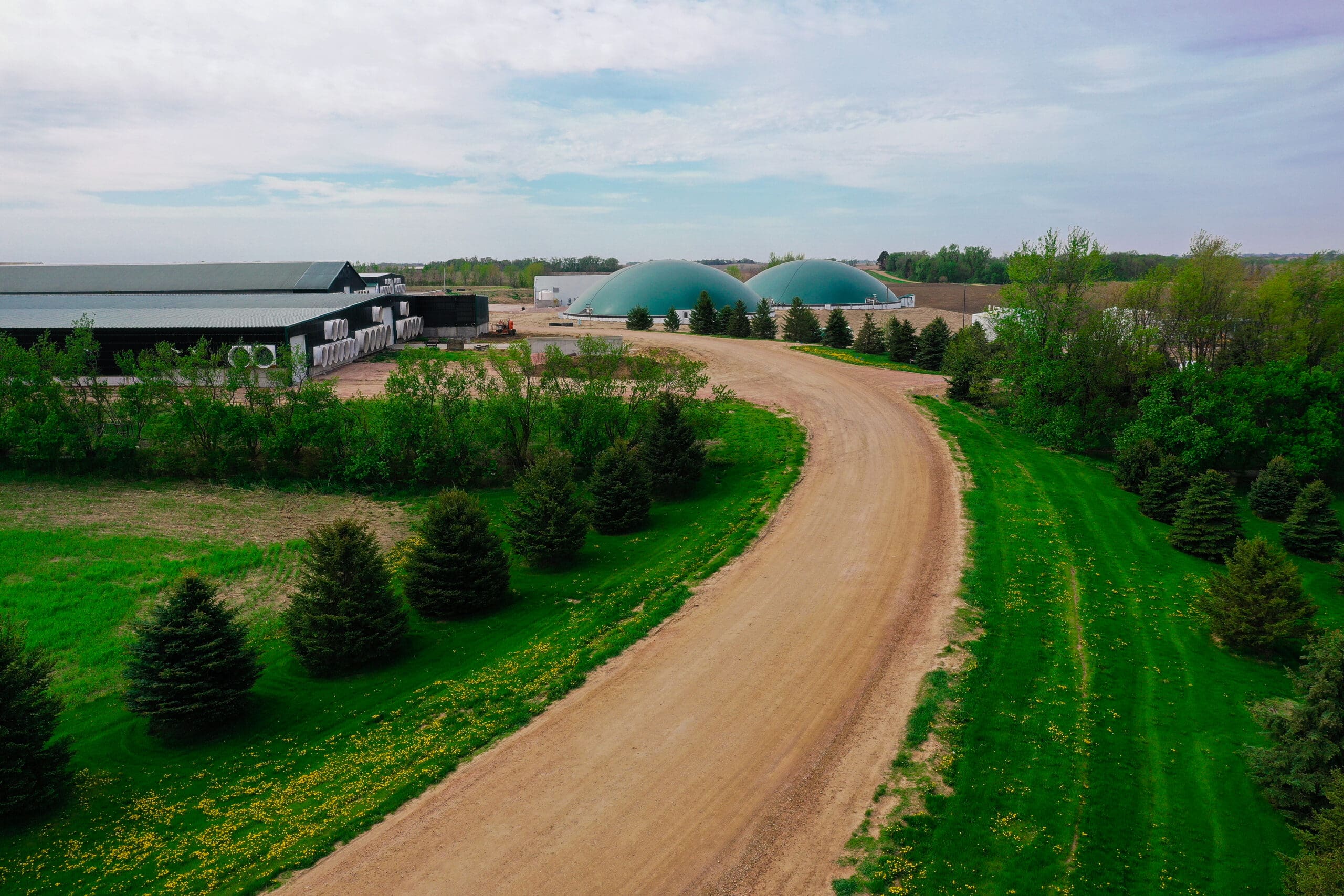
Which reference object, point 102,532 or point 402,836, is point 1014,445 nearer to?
point 402,836

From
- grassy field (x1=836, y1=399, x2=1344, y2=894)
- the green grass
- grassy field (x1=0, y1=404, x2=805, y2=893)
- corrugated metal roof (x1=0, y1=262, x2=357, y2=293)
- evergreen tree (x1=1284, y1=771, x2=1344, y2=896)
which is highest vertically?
corrugated metal roof (x1=0, y1=262, x2=357, y2=293)

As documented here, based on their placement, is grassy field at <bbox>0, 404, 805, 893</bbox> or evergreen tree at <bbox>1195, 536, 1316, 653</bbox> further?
evergreen tree at <bbox>1195, 536, 1316, 653</bbox>

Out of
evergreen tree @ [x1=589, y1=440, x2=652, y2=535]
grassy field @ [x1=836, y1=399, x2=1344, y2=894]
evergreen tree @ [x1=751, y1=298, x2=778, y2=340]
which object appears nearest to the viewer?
grassy field @ [x1=836, y1=399, x2=1344, y2=894]

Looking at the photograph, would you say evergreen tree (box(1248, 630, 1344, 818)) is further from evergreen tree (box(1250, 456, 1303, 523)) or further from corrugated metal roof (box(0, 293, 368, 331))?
corrugated metal roof (box(0, 293, 368, 331))

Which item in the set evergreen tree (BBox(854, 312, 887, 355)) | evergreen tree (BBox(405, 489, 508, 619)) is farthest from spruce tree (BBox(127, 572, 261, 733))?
evergreen tree (BBox(854, 312, 887, 355))

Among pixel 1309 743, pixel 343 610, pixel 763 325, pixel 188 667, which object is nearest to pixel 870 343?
pixel 763 325
